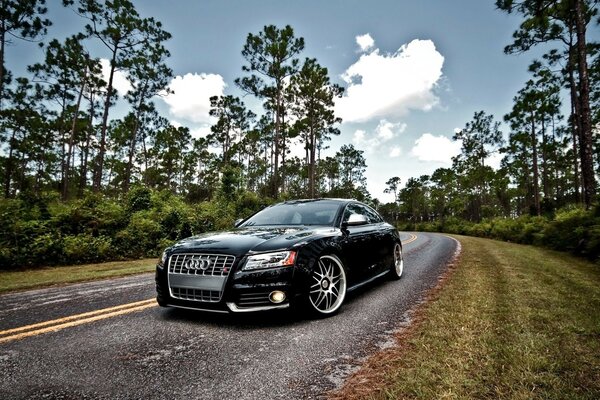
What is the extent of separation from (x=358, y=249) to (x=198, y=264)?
7.38 ft

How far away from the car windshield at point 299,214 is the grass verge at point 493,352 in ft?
5.79

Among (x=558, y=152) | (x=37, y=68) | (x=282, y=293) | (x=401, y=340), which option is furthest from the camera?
(x=558, y=152)

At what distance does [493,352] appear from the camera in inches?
96.8

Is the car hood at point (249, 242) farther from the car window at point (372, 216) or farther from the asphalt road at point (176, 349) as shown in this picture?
the car window at point (372, 216)

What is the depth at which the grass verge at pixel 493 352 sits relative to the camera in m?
1.94

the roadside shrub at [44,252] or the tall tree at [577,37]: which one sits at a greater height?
the tall tree at [577,37]

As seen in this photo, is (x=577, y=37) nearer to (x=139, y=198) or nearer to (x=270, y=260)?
(x=270, y=260)

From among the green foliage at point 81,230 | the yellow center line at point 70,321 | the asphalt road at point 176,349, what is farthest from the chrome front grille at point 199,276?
the green foliage at point 81,230

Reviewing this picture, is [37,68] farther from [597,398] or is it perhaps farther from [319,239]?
[597,398]

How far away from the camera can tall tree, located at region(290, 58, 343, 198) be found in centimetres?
2850

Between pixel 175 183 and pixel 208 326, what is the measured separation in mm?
60203

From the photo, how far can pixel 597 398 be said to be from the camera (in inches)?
70.1

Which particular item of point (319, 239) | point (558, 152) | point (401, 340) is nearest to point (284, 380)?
point (401, 340)

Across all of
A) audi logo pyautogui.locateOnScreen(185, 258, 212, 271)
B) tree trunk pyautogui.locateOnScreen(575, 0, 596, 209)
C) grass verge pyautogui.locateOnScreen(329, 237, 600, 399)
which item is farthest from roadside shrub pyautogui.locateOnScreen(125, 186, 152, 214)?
tree trunk pyautogui.locateOnScreen(575, 0, 596, 209)
